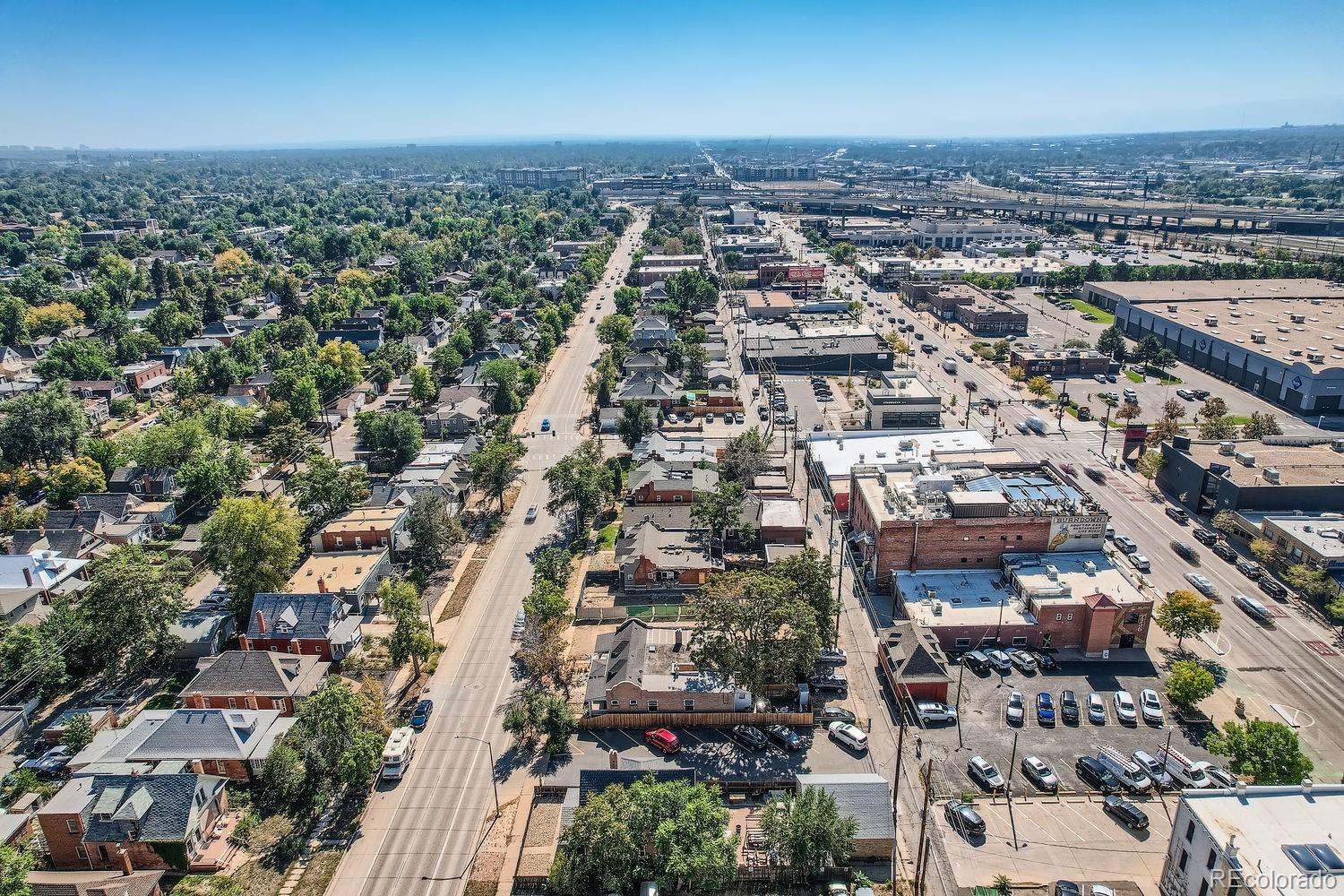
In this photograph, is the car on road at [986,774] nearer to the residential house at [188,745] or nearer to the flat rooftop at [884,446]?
the flat rooftop at [884,446]

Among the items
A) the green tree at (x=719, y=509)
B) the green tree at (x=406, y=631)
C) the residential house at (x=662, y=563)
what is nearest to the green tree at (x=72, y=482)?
the green tree at (x=406, y=631)

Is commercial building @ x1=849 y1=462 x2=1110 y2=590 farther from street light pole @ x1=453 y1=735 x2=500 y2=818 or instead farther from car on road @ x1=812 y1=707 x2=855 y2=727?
street light pole @ x1=453 y1=735 x2=500 y2=818

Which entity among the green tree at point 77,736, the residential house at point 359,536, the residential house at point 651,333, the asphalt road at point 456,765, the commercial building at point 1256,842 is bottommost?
the asphalt road at point 456,765

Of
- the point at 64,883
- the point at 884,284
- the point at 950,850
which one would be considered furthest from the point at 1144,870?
the point at 884,284

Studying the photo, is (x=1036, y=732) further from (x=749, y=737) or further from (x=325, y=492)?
(x=325, y=492)

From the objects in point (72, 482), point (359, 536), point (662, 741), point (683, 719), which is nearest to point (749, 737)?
point (683, 719)

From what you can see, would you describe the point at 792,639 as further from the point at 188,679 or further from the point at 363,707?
the point at 188,679
